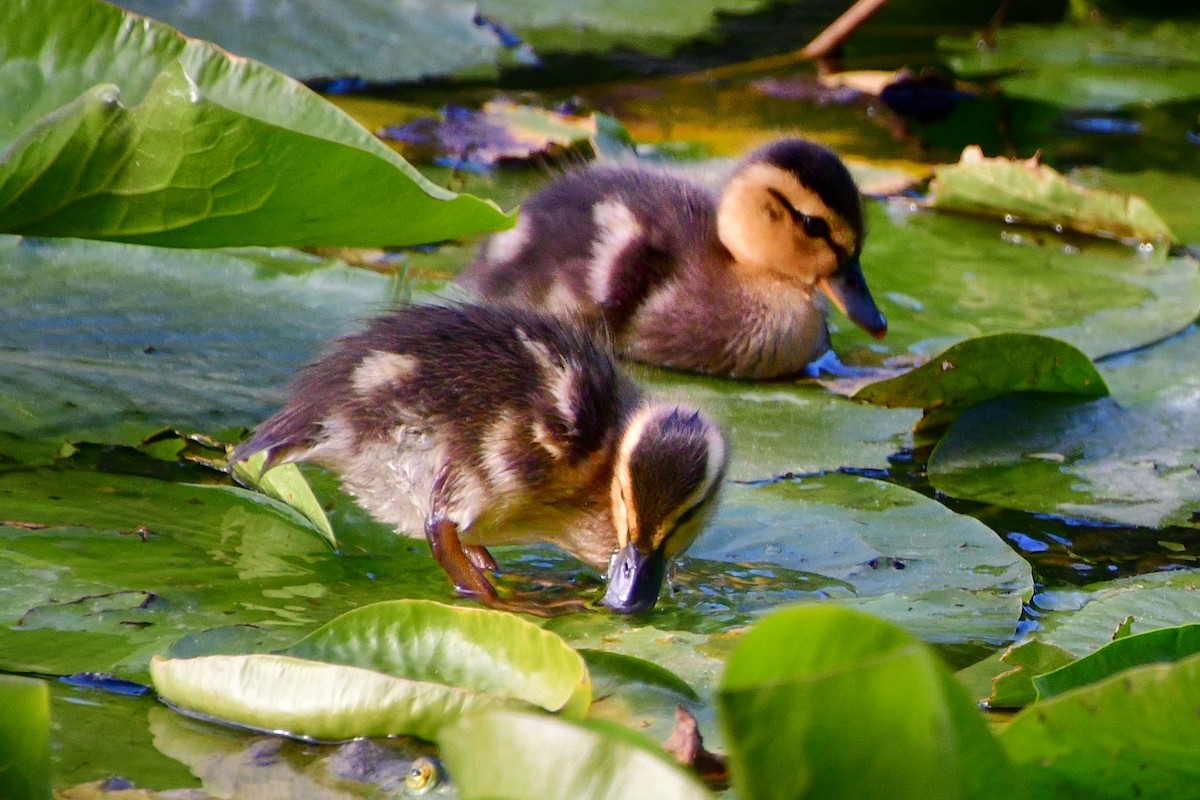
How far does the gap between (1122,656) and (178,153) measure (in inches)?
43.5

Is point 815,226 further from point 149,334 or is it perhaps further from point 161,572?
point 161,572

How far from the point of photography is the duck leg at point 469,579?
1.73m

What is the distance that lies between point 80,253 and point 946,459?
1318mm

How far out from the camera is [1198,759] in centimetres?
107

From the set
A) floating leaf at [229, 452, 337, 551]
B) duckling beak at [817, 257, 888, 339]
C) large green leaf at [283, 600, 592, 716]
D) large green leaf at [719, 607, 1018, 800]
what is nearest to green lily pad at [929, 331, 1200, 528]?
duckling beak at [817, 257, 888, 339]

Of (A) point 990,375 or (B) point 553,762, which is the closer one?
(B) point 553,762

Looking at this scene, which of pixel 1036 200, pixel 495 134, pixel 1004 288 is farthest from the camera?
pixel 495 134

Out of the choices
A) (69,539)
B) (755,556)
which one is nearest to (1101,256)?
(755,556)

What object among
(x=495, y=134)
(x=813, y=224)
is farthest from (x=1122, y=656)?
(x=495, y=134)

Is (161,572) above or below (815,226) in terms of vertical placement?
below

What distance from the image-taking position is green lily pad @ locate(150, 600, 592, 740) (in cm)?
127

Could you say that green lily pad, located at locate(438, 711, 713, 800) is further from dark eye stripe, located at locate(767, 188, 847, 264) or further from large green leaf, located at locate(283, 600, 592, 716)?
dark eye stripe, located at locate(767, 188, 847, 264)

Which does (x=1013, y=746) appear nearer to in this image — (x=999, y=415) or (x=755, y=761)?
(x=755, y=761)

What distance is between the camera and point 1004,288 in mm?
3059
